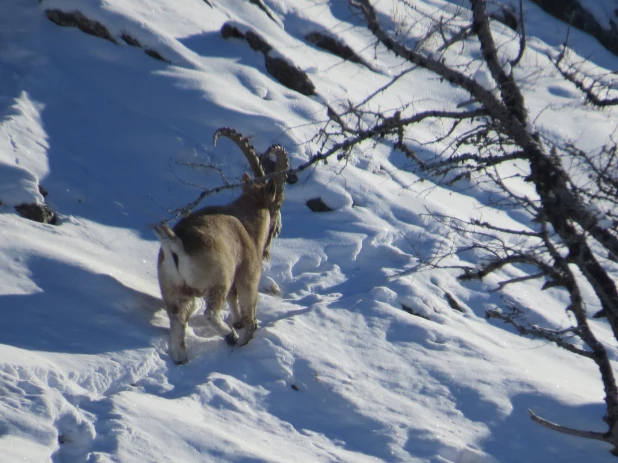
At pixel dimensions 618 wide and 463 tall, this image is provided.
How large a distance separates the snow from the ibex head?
54cm

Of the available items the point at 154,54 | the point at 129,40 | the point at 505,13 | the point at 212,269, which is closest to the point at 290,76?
the point at 154,54

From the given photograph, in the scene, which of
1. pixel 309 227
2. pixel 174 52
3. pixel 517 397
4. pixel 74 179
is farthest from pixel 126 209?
pixel 517 397

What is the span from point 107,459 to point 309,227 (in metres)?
5.88

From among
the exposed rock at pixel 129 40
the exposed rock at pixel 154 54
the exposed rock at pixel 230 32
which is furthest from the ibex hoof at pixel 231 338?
the exposed rock at pixel 230 32

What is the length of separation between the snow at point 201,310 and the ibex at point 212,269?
20cm

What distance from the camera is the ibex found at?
734 cm

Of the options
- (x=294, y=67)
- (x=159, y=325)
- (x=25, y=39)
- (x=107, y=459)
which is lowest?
(x=107, y=459)

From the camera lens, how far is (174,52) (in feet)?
44.7

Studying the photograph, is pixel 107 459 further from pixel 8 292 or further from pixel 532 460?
pixel 532 460

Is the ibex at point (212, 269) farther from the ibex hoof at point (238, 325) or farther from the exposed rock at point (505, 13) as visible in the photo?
the exposed rock at point (505, 13)

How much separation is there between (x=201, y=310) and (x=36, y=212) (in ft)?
7.41

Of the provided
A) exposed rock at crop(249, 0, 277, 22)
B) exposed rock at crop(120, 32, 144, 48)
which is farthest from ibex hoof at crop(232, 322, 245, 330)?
exposed rock at crop(249, 0, 277, 22)

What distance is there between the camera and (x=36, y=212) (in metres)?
9.11

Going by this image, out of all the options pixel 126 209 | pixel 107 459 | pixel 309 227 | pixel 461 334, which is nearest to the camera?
pixel 107 459
